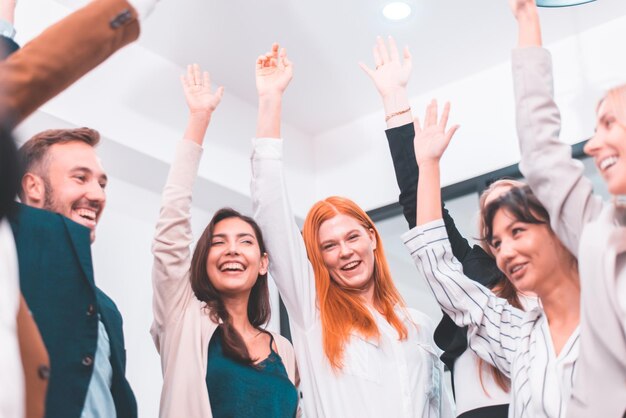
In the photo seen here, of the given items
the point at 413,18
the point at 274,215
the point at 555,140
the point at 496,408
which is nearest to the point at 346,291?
the point at 274,215

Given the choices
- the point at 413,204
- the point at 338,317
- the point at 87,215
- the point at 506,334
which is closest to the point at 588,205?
the point at 506,334

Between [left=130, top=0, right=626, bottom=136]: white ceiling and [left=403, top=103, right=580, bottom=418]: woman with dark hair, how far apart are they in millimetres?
1555

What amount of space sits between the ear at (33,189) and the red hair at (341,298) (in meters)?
0.73

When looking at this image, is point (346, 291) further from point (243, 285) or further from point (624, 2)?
point (624, 2)

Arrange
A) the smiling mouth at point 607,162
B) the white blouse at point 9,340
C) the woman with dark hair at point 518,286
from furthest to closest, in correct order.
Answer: the woman with dark hair at point 518,286
the smiling mouth at point 607,162
the white blouse at point 9,340

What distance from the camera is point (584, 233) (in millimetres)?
1197

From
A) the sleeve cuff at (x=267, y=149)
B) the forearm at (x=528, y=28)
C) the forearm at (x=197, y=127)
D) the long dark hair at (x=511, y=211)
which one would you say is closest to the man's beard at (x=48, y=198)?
the forearm at (x=197, y=127)

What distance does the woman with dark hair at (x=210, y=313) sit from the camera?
1.71 m

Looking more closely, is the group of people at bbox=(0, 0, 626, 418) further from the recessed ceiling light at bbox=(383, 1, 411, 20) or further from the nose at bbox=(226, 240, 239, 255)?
the recessed ceiling light at bbox=(383, 1, 411, 20)

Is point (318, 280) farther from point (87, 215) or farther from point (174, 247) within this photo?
point (87, 215)

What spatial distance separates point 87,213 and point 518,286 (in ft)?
3.18

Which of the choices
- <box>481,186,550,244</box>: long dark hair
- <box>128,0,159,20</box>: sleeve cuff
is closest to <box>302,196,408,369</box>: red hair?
<box>481,186,550,244</box>: long dark hair

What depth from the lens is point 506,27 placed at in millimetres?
3223

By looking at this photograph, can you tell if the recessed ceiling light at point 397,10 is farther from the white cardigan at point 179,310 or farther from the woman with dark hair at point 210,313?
the white cardigan at point 179,310
